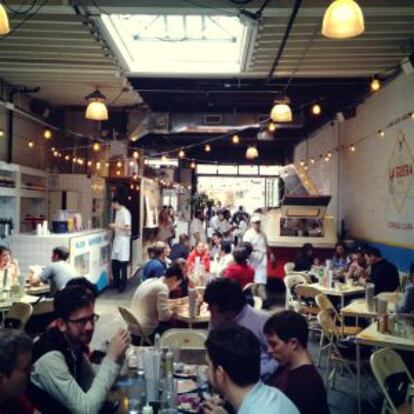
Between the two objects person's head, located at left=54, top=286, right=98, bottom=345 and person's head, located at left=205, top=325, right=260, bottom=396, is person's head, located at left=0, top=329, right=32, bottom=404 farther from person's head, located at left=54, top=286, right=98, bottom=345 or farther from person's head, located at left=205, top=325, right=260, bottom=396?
person's head, located at left=205, top=325, right=260, bottom=396

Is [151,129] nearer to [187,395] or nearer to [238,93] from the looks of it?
[238,93]

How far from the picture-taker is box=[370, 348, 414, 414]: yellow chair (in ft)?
12.1

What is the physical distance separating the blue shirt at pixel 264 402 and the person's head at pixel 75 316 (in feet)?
3.78

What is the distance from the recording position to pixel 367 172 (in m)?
10.7

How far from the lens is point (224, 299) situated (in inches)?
147

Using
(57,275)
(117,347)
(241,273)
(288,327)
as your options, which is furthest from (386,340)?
(57,275)

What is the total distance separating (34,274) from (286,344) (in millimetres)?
5294

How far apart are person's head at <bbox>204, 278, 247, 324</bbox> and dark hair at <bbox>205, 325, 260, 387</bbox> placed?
146 cm

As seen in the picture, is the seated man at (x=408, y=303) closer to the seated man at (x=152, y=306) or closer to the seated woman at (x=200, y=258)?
the seated man at (x=152, y=306)

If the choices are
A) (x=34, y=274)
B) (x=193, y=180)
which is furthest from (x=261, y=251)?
(x=193, y=180)

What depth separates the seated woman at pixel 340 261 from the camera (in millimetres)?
8969

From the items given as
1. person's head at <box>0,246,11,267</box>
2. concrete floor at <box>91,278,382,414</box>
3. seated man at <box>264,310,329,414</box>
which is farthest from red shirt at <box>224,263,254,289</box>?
seated man at <box>264,310,329,414</box>

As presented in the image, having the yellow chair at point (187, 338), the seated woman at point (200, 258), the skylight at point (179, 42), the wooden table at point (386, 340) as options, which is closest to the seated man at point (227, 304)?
the yellow chair at point (187, 338)

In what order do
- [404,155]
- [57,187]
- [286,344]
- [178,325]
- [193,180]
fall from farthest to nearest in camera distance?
[193,180] → [57,187] → [404,155] → [178,325] → [286,344]
